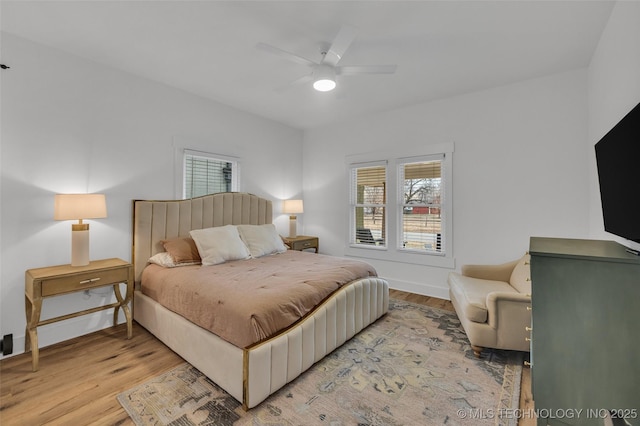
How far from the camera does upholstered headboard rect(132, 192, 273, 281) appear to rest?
3039 mm

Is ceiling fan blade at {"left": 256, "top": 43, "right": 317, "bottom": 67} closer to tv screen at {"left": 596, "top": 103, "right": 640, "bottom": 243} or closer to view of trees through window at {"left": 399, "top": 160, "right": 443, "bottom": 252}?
tv screen at {"left": 596, "top": 103, "right": 640, "bottom": 243}

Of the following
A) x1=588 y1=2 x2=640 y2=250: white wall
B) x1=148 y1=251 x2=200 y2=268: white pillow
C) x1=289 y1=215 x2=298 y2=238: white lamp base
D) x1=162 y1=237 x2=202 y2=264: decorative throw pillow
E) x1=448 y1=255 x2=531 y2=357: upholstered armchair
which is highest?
x1=588 y1=2 x2=640 y2=250: white wall

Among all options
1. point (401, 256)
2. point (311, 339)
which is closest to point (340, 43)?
point (311, 339)

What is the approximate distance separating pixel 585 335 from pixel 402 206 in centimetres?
301

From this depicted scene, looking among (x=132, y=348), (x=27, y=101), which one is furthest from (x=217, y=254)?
(x=27, y=101)

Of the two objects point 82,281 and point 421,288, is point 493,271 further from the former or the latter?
point 82,281

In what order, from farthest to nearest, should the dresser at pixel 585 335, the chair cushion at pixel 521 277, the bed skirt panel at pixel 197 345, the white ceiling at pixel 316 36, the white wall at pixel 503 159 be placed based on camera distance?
the white wall at pixel 503 159
the chair cushion at pixel 521 277
the white ceiling at pixel 316 36
the bed skirt panel at pixel 197 345
the dresser at pixel 585 335

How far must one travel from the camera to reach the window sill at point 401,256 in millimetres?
3779

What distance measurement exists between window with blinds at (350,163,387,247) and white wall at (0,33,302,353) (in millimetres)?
2484

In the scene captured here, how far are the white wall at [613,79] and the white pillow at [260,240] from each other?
3244 mm

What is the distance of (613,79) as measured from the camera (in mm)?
2094

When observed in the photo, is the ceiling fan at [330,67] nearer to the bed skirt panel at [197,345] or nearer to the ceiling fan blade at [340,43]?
the ceiling fan blade at [340,43]

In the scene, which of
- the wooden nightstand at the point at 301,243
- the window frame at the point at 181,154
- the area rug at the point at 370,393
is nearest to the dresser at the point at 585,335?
the area rug at the point at 370,393

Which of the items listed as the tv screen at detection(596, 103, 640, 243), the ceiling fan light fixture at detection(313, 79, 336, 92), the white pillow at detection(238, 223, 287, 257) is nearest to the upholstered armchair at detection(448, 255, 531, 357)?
the tv screen at detection(596, 103, 640, 243)
